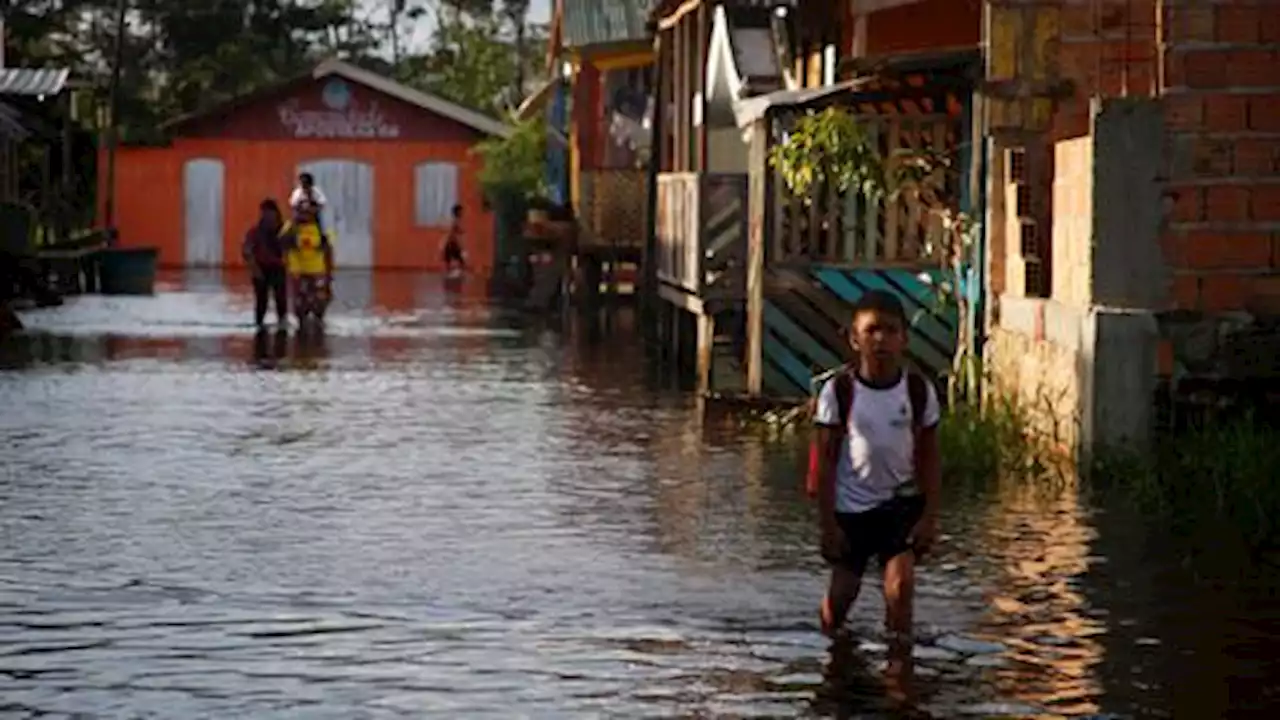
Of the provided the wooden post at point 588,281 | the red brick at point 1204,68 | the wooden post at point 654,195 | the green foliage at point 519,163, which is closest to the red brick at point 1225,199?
the red brick at point 1204,68

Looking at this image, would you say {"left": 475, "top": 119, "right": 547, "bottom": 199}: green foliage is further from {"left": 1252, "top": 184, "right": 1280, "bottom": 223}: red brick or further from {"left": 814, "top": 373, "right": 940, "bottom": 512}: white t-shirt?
{"left": 814, "top": 373, "right": 940, "bottom": 512}: white t-shirt

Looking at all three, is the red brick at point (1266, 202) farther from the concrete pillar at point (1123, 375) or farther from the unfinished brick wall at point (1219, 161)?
the concrete pillar at point (1123, 375)

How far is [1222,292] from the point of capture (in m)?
16.6

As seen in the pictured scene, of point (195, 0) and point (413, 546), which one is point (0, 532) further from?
point (195, 0)

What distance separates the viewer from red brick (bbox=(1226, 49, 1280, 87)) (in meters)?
16.5

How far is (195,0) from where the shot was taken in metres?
88.8

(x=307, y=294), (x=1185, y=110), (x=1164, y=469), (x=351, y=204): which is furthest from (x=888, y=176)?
(x=351, y=204)

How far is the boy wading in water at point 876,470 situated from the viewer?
35.4 feet

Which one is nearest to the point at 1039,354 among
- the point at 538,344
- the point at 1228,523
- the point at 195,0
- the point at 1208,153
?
the point at 1208,153

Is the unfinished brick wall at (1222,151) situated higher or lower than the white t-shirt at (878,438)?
higher

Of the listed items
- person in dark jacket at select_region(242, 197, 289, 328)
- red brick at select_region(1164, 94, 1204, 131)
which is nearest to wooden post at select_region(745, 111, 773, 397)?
red brick at select_region(1164, 94, 1204, 131)

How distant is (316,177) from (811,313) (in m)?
48.8

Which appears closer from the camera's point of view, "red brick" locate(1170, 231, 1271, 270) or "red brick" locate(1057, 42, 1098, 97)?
"red brick" locate(1170, 231, 1271, 270)

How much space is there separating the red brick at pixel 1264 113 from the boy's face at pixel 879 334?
247 inches
